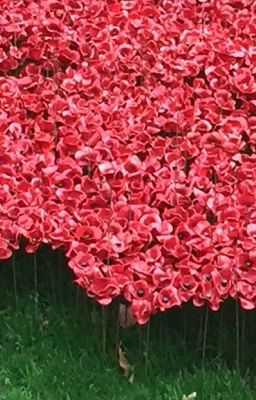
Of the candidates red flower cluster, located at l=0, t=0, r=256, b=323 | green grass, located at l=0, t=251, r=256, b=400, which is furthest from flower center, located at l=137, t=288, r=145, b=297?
green grass, located at l=0, t=251, r=256, b=400

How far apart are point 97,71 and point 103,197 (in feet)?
2.52

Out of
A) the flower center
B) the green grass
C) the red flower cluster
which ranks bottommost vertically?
the green grass

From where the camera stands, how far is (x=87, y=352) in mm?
3537

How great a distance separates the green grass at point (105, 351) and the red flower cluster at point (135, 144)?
26cm

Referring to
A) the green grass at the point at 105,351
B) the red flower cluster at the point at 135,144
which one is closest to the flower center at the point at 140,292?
the red flower cluster at the point at 135,144

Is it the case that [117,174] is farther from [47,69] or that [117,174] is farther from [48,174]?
[47,69]

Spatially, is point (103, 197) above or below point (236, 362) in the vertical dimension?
above

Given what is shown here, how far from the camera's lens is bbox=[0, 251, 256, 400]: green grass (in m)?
3.36


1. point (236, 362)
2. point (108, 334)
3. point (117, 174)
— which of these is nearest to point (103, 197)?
point (117, 174)

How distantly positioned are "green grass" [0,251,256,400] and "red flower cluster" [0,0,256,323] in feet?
0.86

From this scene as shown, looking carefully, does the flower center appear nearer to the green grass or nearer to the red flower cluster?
the red flower cluster

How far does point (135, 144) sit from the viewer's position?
374 centimetres

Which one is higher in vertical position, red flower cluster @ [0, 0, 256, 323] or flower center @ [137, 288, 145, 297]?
red flower cluster @ [0, 0, 256, 323]

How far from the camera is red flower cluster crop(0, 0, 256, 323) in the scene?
10.9ft
